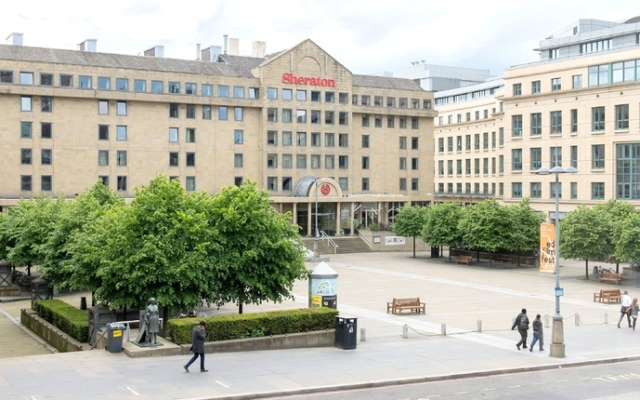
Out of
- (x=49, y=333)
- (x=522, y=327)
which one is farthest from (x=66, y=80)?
(x=522, y=327)

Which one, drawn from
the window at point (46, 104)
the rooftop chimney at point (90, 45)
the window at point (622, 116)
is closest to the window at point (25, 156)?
the window at point (46, 104)

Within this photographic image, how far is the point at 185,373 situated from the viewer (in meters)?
23.2

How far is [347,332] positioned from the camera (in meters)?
28.0

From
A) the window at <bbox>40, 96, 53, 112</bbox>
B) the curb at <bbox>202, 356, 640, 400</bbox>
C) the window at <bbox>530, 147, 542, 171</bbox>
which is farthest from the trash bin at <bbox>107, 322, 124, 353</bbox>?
the window at <bbox>530, 147, 542, 171</bbox>

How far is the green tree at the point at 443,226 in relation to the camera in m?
67.5

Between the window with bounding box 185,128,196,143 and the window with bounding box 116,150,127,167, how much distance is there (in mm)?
6481

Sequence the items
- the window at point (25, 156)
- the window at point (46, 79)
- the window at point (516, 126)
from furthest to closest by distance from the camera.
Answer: the window at point (516, 126) → the window at point (46, 79) → the window at point (25, 156)

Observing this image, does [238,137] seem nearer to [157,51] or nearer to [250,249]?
[157,51]

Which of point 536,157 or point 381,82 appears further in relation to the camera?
point 381,82

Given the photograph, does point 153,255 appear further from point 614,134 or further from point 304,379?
point 614,134

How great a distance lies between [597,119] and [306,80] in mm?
29921

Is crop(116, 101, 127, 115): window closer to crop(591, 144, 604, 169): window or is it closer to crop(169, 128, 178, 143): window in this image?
crop(169, 128, 178, 143): window

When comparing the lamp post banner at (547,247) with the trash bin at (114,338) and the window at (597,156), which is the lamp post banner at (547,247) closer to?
the window at (597,156)

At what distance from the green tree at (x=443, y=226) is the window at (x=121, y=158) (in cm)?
2979
